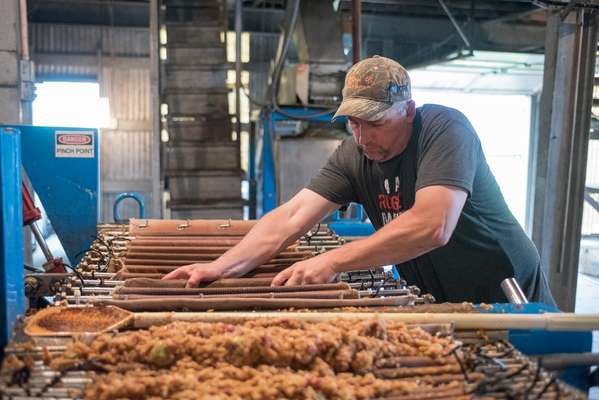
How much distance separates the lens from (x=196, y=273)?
6.22ft

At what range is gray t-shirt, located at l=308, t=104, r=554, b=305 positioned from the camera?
2104mm

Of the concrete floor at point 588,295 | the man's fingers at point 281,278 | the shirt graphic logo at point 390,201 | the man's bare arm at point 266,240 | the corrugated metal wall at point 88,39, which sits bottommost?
the concrete floor at point 588,295

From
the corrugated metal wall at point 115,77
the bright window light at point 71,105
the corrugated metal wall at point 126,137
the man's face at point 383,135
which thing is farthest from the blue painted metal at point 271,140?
the bright window light at point 71,105

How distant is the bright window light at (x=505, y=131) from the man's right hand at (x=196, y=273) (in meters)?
7.98

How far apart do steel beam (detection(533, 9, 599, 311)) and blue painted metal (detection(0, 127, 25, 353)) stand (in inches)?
149

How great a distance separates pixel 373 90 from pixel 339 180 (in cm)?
53

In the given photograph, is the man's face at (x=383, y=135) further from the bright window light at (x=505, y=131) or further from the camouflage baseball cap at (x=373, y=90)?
the bright window light at (x=505, y=131)

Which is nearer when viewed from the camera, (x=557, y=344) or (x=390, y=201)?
(x=557, y=344)

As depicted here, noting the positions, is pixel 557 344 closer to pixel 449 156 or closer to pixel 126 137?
pixel 449 156

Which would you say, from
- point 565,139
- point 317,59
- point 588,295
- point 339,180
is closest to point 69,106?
point 317,59

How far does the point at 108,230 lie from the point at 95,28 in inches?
279

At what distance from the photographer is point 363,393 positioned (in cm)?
113

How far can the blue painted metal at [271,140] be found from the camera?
506 centimetres

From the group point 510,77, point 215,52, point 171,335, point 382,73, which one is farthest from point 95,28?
point 171,335
